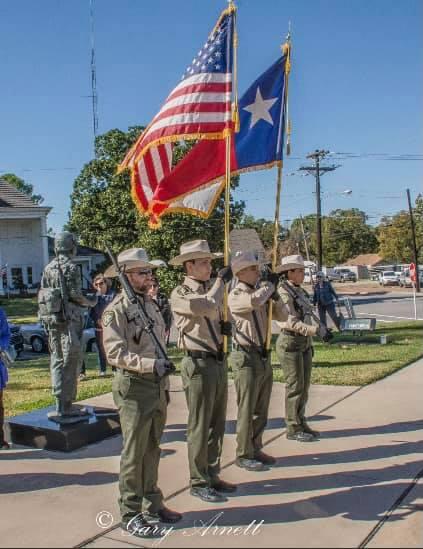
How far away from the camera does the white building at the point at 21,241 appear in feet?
143

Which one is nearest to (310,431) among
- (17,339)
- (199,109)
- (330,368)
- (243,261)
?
(243,261)

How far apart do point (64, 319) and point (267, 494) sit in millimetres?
3084

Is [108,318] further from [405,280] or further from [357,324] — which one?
[405,280]

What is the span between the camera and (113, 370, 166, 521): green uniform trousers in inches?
170

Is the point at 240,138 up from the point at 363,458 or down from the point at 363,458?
up

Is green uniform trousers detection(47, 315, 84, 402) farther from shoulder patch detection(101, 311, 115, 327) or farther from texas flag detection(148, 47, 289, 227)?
shoulder patch detection(101, 311, 115, 327)

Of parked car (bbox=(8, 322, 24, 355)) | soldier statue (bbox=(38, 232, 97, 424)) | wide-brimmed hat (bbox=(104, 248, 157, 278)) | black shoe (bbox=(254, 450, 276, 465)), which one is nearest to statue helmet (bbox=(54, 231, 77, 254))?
soldier statue (bbox=(38, 232, 97, 424))

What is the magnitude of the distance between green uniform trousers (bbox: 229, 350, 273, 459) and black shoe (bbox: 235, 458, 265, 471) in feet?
0.12

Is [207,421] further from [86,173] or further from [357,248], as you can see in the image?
[357,248]

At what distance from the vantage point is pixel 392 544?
4074 mm

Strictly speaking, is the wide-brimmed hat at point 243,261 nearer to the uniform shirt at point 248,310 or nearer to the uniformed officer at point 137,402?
the uniform shirt at point 248,310

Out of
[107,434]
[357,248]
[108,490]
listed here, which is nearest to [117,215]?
Result: [107,434]

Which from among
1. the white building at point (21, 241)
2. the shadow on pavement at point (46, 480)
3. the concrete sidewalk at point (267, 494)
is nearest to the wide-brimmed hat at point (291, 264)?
the concrete sidewalk at point (267, 494)

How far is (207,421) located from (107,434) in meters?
2.33
